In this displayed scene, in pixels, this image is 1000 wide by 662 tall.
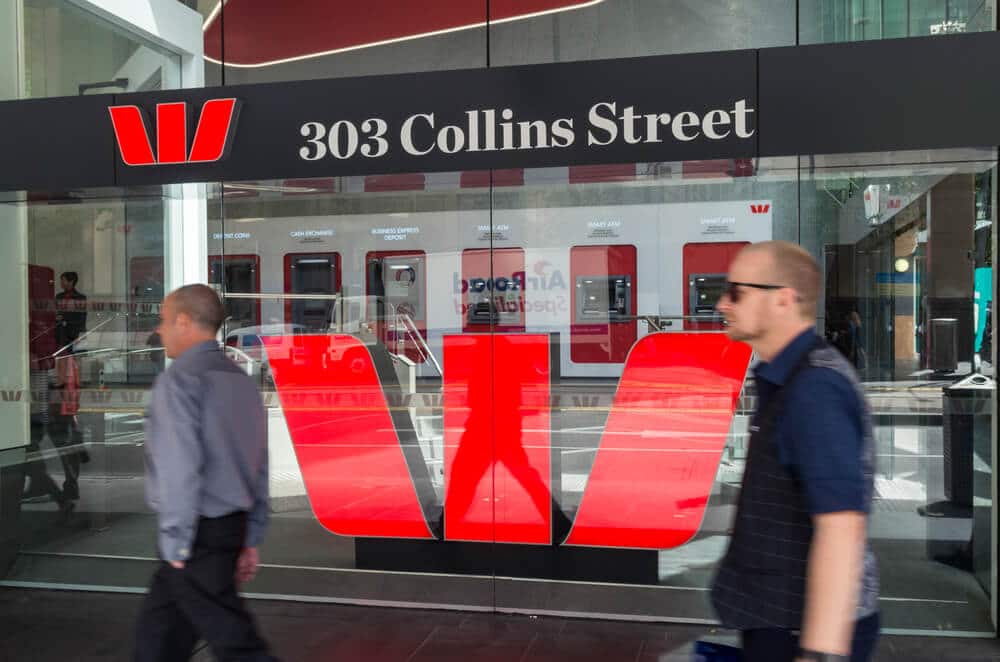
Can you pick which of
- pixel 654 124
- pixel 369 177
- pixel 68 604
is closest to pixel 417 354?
pixel 369 177

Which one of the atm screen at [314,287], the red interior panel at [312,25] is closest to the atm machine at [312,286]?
the atm screen at [314,287]

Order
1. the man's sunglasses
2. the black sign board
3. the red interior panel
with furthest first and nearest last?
1. the red interior panel
2. the black sign board
3. the man's sunglasses

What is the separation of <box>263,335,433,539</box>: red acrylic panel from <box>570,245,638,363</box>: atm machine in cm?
128

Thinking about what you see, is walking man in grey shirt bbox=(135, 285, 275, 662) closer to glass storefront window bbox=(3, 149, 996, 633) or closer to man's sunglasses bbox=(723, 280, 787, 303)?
man's sunglasses bbox=(723, 280, 787, 303)

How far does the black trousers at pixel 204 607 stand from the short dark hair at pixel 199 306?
0.64m

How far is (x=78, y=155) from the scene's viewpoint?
5438 mm

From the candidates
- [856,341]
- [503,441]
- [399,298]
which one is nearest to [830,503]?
[856,341]

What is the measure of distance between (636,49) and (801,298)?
3.75m

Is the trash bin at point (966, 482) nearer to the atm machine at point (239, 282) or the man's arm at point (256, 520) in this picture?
the man's arm at point (256, 520)

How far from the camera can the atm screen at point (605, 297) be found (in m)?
5.67

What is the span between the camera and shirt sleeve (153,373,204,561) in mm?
2994

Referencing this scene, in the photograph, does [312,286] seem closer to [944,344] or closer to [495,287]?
[495,287]

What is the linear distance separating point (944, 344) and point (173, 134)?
166 inches

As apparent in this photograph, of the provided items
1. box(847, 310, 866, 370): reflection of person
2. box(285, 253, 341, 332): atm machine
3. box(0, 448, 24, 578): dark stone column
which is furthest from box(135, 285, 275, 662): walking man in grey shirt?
box(0, 448, 24, 578): dark stone column
